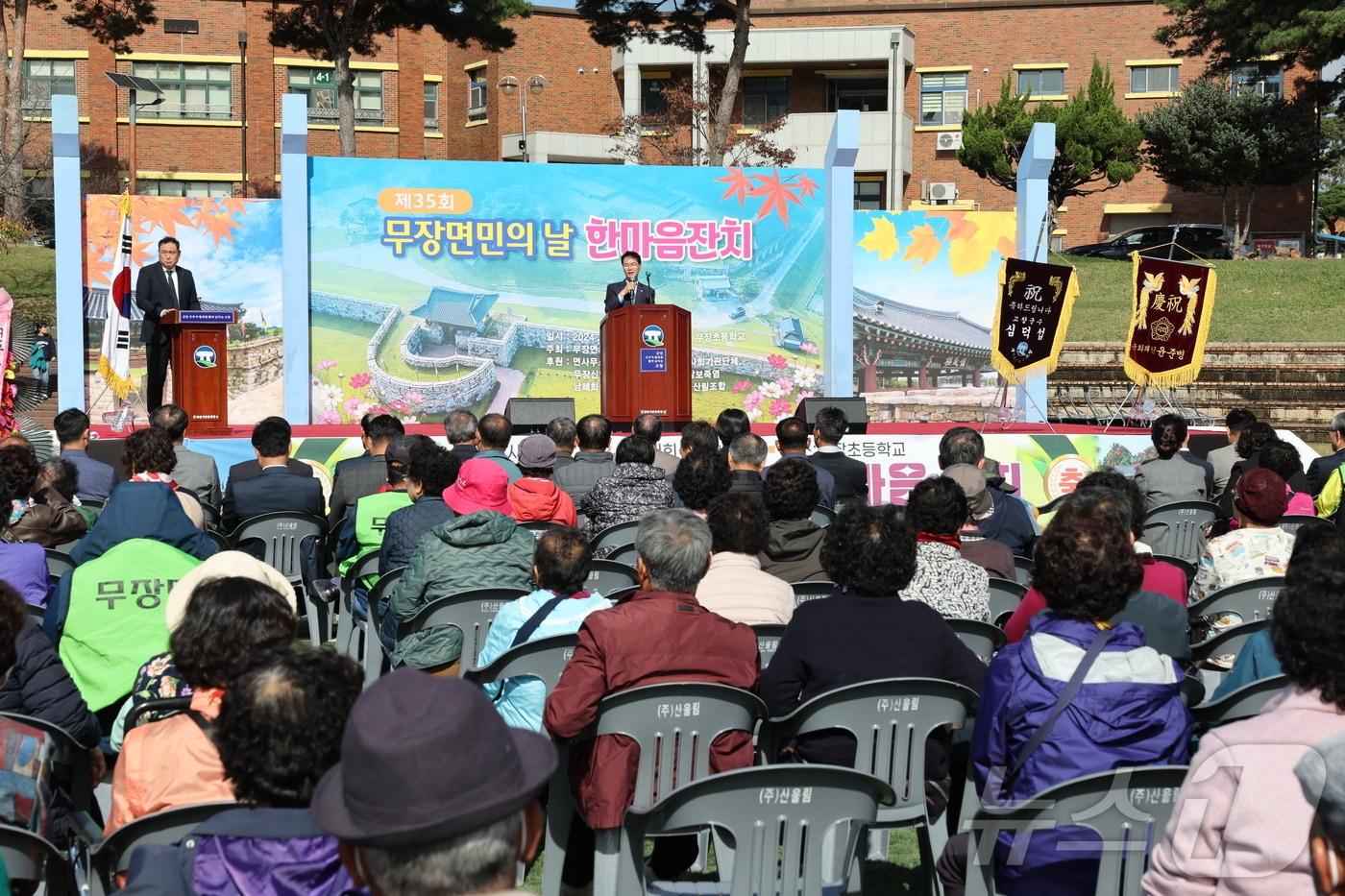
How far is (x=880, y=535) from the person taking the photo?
12.8 ft

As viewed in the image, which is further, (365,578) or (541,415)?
(541,415)

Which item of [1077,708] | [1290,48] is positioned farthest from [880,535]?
[1290,48]

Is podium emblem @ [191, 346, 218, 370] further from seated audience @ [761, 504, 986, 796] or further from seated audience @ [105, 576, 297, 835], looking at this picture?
seated audience @ [105, 576, 297, 835]

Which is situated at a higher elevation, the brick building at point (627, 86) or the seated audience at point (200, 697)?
the brick building at point (627, 86)

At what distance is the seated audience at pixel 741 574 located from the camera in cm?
458

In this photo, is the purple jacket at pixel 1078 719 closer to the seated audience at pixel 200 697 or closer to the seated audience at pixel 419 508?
the seated audience at pixel 200 697

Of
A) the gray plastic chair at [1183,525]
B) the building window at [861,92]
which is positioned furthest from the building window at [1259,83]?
the gray plastic chair at [1183,525]

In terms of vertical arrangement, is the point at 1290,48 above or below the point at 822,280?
above

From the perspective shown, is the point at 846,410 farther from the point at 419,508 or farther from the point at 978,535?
the point at 419,508

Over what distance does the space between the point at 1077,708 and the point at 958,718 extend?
604 mm

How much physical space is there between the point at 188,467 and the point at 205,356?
3.29 m

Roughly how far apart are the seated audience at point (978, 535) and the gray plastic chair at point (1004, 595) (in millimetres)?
94

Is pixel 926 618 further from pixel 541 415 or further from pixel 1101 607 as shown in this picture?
pixel 541 415

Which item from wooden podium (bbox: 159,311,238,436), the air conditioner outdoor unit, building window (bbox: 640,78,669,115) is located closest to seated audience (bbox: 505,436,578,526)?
wooden podium (bbox: 159,311,238,436)
